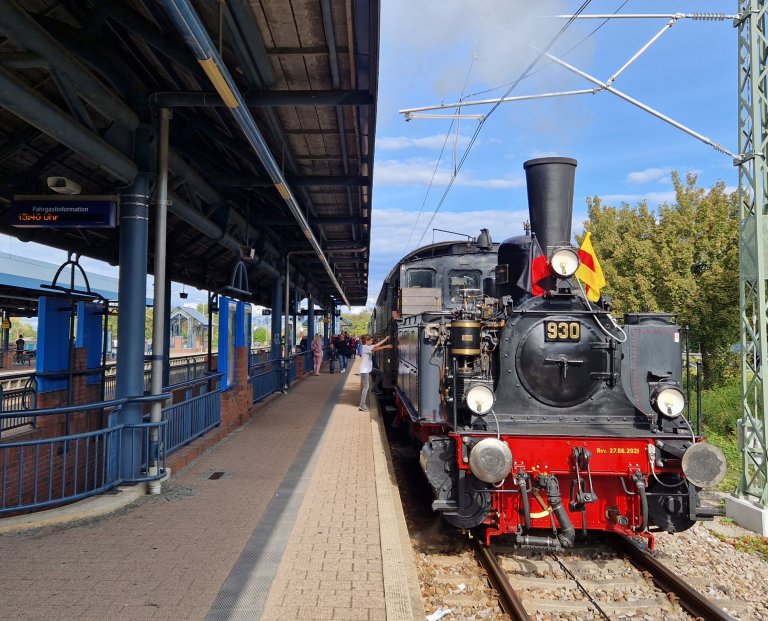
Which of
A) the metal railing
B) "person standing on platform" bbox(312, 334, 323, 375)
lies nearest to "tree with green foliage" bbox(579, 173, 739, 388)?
"person standing on platform" bbox(312, 334, 323, 375)

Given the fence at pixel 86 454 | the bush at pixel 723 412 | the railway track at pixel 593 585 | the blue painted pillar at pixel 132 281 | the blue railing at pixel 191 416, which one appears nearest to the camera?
the railway track at pixel 593 585

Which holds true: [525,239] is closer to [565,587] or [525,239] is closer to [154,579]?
[565,587]

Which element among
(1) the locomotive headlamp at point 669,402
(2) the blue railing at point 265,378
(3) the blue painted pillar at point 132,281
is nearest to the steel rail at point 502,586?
(1) the locomotive headlamp at point 669,402

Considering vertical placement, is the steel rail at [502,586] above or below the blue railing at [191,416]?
below

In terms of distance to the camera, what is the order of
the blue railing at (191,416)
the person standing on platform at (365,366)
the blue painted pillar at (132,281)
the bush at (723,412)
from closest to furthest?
the blue painted pillar at (132,281) → the blue railing at (191,416) → the person standing on platform at (365,366) → the bush at (723,412)

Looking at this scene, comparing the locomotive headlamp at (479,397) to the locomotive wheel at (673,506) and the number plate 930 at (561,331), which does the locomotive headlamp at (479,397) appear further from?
the locomotive wheel at (673,506)

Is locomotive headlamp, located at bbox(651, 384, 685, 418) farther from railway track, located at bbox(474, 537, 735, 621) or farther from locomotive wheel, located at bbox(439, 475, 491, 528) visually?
locomotive wheel, located at bbox(439, 475, 491, 528)

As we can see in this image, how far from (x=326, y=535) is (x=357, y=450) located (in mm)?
3387

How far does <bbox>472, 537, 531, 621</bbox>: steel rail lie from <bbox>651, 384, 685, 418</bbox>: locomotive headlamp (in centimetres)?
201

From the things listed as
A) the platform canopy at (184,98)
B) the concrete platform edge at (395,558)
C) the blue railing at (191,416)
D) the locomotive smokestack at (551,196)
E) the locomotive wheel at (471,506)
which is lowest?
the concrete platform edge at (395,558)

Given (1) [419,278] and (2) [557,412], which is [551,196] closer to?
(2) [557,412]

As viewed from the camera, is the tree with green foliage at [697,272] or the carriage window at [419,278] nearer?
the carriage window at [419,278]

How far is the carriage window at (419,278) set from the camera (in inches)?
363

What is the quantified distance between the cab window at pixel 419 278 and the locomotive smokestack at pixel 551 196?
142 inches
